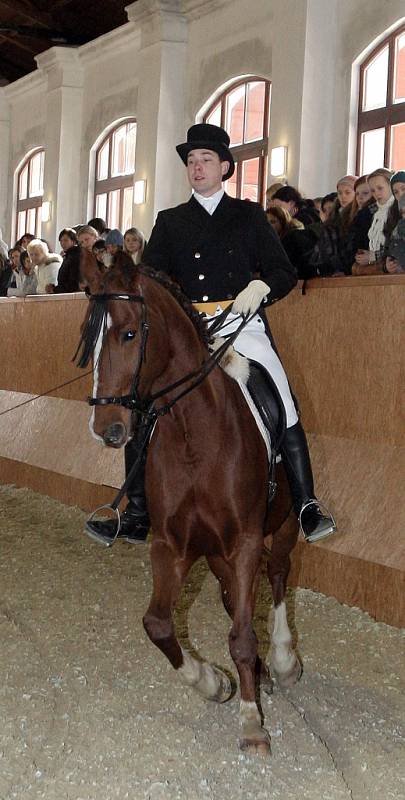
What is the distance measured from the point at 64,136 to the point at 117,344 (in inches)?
736

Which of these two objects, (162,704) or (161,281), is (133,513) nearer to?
(162,704)

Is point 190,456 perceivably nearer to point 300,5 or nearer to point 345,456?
point 345,456

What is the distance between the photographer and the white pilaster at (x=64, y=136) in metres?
21.3

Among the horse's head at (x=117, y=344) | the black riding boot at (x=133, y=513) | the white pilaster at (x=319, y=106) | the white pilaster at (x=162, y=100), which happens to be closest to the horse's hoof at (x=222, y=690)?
the black riding boot at (x=133, y=513)

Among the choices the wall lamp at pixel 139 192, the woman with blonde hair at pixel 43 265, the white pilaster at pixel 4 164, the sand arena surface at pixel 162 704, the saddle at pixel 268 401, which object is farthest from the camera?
the white pilaster at pixel 4 164

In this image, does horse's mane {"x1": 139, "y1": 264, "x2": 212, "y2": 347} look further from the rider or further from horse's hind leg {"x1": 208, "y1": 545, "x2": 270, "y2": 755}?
horse's hind leg {"x1": 208, "y1": 545, "x2": 270, "y2": 755}

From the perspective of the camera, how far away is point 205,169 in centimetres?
445

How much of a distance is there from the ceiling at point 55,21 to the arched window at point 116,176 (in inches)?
91.0

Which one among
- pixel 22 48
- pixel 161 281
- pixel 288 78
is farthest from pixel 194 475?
pixel 22 48

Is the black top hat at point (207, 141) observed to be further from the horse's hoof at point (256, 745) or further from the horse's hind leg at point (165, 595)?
the horse's hoof at point (256, 745)

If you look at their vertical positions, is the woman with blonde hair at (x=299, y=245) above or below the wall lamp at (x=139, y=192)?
below

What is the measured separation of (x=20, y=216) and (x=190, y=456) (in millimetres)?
21739

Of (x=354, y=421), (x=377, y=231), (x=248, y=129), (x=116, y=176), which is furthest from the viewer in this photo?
(x=116, y=176)

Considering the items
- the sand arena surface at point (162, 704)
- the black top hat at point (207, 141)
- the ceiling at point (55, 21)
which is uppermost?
the ceiling at point (55, 21)
